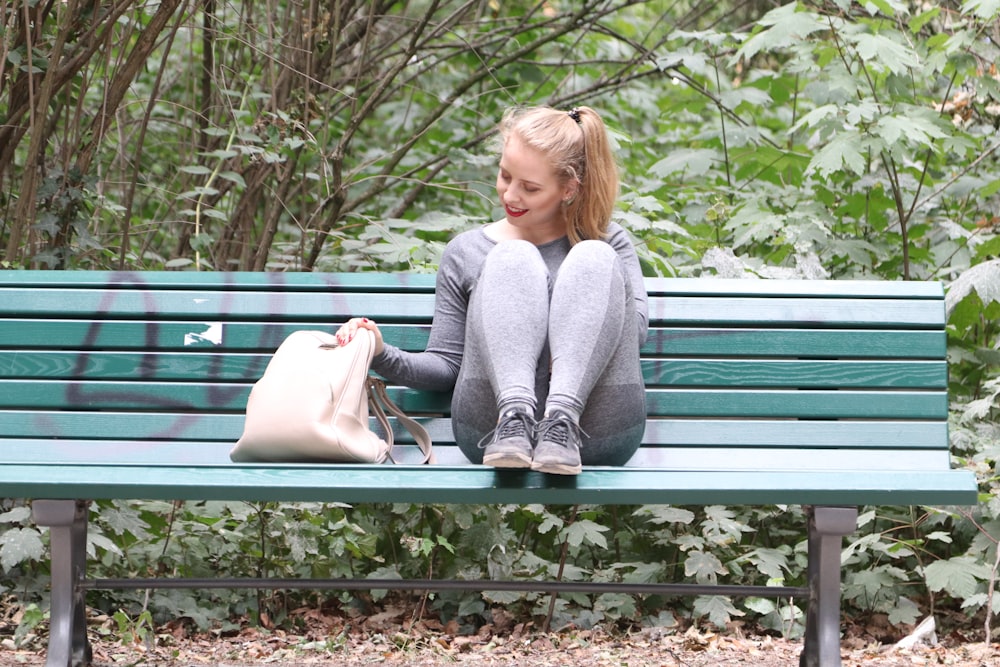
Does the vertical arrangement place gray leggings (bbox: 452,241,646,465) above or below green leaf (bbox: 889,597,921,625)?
above

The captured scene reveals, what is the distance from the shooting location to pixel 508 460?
2.03m

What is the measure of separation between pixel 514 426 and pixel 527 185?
0.72 metres

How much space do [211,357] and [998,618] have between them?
2.42 metres

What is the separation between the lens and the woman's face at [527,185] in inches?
102

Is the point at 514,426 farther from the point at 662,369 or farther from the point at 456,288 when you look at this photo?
the point at 662,369

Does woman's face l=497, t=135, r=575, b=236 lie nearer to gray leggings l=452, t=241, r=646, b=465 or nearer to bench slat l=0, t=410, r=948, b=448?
gray leggings l=452, t=241, r=646, b=465

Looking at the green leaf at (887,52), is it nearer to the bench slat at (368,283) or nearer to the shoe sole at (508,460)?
the bench slat at (368,283)

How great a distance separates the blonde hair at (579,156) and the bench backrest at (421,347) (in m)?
0.31

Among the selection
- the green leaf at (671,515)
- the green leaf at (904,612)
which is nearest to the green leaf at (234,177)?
the green leaf at (671,515)

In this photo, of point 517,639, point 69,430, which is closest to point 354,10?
point 69,430

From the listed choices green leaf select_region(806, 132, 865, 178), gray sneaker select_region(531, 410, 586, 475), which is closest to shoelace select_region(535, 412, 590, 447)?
gray sneaker select_region(531, 410, 586, 475)

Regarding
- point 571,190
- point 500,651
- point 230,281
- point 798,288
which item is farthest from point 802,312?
point 230,281

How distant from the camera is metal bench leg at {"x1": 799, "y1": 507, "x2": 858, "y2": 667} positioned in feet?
A: 7.32

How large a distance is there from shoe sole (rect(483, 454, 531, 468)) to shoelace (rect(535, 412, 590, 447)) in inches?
2.5
